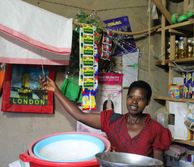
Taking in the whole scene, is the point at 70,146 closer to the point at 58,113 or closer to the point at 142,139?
the point at 142,139

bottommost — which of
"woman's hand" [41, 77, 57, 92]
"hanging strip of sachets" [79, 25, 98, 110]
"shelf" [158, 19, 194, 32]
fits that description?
"woman's hand" [41, 77, 57, 92]

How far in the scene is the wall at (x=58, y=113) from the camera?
166 cm

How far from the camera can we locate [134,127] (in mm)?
1321

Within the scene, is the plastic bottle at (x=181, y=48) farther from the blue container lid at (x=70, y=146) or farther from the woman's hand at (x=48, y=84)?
the blue container lid at (x=70, y=146)

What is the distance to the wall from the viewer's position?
166 cm

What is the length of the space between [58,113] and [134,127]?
0.66 meters

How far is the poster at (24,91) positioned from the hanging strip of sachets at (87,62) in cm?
28

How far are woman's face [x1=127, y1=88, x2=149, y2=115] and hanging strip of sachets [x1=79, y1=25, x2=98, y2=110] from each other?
0.33 metres

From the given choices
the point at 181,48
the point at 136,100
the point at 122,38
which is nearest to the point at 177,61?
the point at 181,48

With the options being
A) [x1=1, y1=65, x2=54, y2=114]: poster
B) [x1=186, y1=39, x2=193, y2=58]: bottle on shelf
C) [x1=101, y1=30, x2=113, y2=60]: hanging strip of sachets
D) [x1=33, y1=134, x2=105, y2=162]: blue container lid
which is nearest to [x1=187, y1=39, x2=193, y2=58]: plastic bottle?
[x1=186, y1=39, x2=193, y2=58]: bottle on shelf

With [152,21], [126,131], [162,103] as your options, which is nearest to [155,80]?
[162,103]

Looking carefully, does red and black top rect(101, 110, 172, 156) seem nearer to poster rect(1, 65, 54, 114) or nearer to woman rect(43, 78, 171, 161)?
woman rect(43, 78, 171, 161)

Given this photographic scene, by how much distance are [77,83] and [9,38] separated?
57 cm

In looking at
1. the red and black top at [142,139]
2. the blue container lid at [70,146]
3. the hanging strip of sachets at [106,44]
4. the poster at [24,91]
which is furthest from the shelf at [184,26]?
the blue container lid at [70,146]
